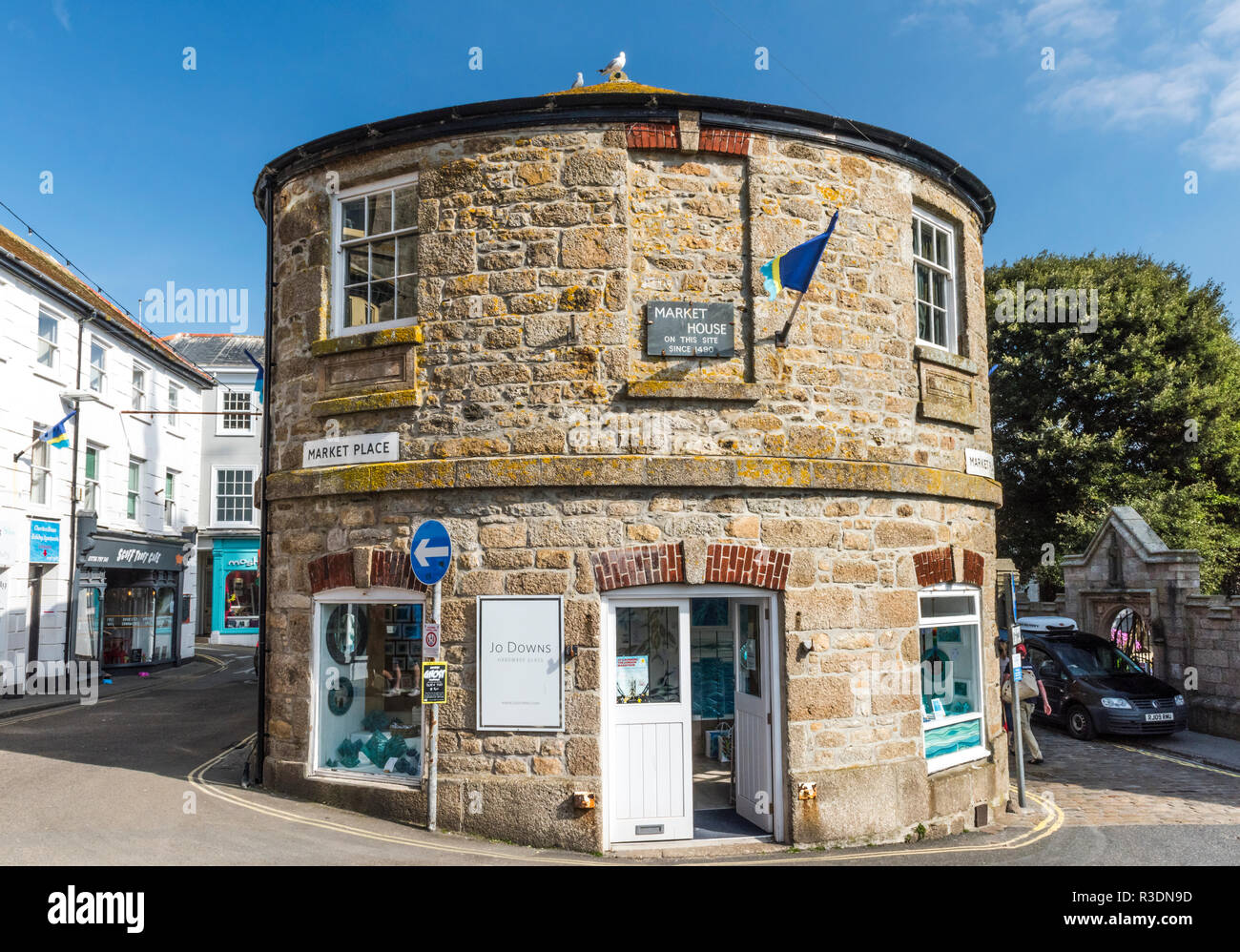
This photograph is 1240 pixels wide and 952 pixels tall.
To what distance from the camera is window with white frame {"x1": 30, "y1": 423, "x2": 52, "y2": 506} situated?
1976 centimetres

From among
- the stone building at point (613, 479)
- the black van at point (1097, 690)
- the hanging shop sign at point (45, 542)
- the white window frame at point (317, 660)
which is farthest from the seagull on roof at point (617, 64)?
the hanging shop sign at point (45, 542)

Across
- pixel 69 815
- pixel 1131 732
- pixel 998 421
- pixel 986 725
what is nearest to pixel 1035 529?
pixel 998 421

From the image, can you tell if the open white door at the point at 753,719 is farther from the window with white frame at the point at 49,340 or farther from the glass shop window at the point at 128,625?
the glass shop window at the point at 128,625

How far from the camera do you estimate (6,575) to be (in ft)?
62.1

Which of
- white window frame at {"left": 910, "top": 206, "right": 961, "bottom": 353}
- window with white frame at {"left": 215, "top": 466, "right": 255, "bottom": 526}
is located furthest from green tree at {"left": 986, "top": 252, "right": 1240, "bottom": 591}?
window with white frame at {"left": 215, "top": 466, "right": 255, "bottom": 526}

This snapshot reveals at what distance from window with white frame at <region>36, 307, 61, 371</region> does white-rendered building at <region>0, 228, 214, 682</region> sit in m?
0.03

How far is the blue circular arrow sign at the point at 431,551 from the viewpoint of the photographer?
838 cm

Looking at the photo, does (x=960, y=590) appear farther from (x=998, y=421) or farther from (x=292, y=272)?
(x=998, y=421)

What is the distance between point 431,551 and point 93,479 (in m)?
17.8

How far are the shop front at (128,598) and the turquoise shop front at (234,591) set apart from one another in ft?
24.0

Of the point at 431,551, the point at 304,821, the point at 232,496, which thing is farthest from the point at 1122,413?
the point at 232,496

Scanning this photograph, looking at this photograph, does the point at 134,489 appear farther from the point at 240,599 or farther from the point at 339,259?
the point at 339,259

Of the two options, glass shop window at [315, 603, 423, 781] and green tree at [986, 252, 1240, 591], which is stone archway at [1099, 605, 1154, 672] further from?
glass shop window at [315, 603, 423, 781]

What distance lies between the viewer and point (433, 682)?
27.3ft
